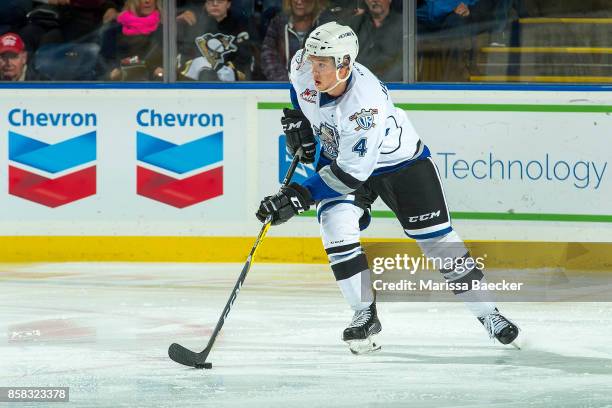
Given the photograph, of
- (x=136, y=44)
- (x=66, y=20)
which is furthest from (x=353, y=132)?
(x=66, y=20)

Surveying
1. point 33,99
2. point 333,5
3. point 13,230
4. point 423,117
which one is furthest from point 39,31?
point 423,117

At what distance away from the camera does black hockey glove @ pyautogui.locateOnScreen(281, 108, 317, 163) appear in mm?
4453

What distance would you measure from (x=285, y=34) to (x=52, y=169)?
1314 millimetres

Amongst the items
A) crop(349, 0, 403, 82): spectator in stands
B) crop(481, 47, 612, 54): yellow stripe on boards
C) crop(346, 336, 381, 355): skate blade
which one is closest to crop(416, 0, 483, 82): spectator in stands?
crop(349, 0, 403, 82): spectator in stands

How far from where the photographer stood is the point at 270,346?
14.5 feet

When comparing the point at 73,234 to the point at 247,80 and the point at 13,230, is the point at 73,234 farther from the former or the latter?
the point at 247,80

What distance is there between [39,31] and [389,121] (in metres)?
2.80

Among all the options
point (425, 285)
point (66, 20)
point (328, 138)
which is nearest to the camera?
point (328, 138)

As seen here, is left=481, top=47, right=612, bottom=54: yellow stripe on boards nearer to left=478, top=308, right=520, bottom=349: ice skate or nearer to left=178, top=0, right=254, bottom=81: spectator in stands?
left=178, top=0, right=254, bottom=81: spectator in stands

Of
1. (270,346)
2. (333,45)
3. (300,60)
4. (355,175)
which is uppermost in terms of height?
(333,45)

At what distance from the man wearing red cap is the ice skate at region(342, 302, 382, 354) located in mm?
2856

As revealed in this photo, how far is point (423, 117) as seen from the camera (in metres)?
6.33

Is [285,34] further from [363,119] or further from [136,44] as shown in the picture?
[363,119]

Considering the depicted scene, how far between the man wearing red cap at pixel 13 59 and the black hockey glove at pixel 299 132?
2.42 metres
